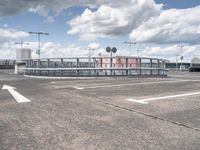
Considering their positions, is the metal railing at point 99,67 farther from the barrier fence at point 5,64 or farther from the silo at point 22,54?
the barrier fence at point 5,64

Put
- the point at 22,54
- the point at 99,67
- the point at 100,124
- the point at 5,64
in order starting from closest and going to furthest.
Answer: the point at 100,124 → the point at 99,67 → the point at 22,54 → the point at 5,64

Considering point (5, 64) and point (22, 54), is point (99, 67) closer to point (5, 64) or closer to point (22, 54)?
point (22, 54)

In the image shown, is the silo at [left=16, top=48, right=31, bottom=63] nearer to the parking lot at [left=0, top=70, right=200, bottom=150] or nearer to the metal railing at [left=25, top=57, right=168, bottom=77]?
the metal railing at [left=25, top=57, right=168, bottom=77]

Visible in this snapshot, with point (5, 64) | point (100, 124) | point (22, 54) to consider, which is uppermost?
point (22, 54)

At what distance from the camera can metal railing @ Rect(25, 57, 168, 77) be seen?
69.5 feet

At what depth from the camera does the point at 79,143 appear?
4.45 meters

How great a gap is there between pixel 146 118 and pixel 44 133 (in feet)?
7.75

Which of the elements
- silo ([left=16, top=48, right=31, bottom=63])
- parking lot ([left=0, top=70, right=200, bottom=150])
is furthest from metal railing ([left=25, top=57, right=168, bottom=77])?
silo ([left=16, top=48, right=31, bottom=63])

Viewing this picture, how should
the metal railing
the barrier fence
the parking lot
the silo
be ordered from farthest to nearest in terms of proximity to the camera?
the barrier fence, the silo, the metal railing, the parking lot

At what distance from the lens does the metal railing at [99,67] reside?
69.5 feet

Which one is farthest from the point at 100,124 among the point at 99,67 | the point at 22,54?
the point at 22,54

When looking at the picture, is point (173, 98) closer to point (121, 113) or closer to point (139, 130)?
point (121, 113)

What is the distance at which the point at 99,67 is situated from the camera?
71.2 ft

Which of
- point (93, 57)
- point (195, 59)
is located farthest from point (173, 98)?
point (195, 59)
